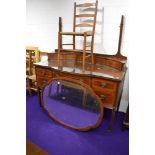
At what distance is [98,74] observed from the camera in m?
1.94

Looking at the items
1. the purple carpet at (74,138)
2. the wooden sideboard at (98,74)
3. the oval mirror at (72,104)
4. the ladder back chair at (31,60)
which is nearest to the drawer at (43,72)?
the wooden sideboard at (98,74)

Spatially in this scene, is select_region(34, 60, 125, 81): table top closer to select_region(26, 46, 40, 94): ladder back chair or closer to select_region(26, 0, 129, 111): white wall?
select_region(26, 0, 129, 111): white wall

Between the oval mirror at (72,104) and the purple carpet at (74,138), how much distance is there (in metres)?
0.10

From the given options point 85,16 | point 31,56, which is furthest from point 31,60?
point 85,16

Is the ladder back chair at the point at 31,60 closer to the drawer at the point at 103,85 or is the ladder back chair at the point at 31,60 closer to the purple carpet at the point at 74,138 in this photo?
the purple carpet at the point at 74,138

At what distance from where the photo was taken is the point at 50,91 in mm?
2326

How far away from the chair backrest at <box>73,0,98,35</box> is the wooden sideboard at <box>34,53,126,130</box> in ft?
1.43

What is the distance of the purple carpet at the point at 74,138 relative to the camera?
5.94 feet

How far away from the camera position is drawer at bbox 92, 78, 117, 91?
1.85 m

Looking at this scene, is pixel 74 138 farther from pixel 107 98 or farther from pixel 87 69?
pixel 87 69

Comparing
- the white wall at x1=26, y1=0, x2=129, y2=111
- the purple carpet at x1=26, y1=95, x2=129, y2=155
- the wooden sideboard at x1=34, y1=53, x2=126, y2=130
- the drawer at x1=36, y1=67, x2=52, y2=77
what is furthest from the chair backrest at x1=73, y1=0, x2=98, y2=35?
the purple carpet at x1=26, y1=95, x2=129, y2=155

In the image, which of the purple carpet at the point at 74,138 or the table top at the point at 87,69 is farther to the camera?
the table top at the point at 87,69
